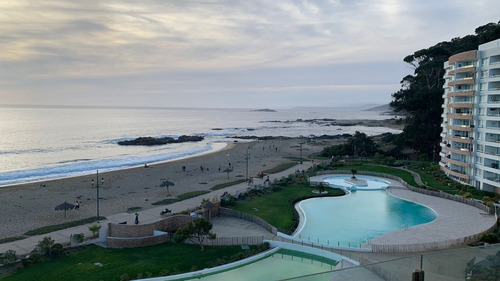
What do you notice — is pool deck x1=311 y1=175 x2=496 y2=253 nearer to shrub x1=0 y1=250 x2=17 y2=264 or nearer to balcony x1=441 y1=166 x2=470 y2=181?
balcony x1=441 y1=166 x2=470 y2=181

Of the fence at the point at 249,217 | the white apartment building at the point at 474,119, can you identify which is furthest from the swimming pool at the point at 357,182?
the fence at the point at 249,217

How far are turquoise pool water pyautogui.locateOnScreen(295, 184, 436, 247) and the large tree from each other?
2580 cm

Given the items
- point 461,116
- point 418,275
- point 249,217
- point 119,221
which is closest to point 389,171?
point 461,116

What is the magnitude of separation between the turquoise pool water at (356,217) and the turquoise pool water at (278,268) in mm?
2873

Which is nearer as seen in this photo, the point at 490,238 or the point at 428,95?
the point at 490,238

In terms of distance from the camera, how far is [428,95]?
5994 centimetres

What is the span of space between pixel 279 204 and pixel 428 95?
38435mm

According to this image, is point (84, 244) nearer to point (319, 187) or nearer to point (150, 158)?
point (319, 187)

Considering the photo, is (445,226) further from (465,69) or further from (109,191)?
(109,191)

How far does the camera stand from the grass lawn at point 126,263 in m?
19.6

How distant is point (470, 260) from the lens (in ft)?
26.5

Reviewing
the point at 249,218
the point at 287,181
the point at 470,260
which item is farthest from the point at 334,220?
the point at 470,260

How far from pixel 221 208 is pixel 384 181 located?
23159 millimetres

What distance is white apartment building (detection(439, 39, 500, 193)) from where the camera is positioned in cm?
3784
